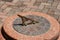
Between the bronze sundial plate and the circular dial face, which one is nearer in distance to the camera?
the bronze sundial plate

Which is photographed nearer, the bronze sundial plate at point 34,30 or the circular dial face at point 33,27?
the bronze sundial plate at point 34,30

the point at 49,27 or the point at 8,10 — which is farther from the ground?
the point at 49,27

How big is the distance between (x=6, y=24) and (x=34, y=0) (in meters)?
3.36

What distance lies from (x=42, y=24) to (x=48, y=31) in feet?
1.46

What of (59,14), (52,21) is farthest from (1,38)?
(59,14)

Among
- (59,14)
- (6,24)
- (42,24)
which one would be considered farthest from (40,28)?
(59,14)

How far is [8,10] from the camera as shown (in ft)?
26.5

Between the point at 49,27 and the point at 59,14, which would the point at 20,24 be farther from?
the point at 59,14

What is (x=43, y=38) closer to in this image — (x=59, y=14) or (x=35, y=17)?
(x=35, y=17)

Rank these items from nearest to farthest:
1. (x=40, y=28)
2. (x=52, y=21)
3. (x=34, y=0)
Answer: (x=40, y=28) → (x=52, y=21) → (x=34, y=0)

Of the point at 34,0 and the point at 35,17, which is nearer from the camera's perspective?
the point at 35,17

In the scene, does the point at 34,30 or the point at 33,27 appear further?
the point at 33,27

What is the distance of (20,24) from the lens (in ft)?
19.7

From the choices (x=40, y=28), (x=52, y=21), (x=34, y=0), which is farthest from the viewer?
(x=34, y=0)
